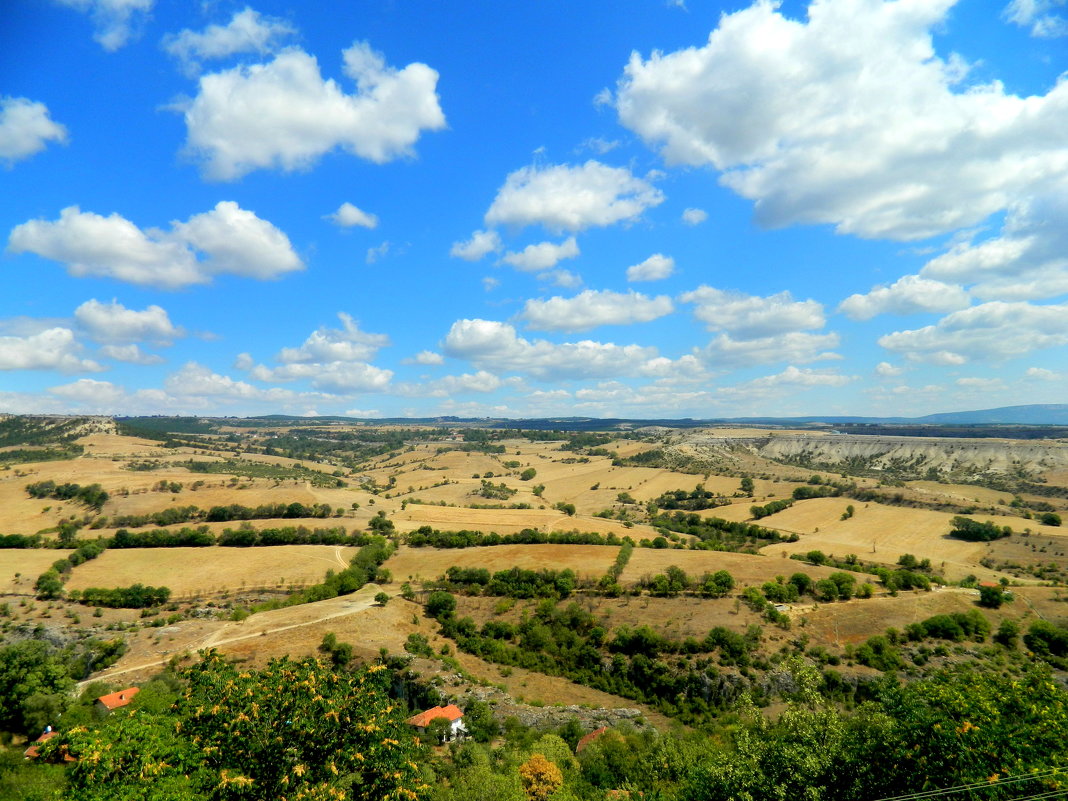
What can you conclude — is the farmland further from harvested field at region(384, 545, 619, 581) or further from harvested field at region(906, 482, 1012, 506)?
harvested field at region(906, 482, 1012, 506)

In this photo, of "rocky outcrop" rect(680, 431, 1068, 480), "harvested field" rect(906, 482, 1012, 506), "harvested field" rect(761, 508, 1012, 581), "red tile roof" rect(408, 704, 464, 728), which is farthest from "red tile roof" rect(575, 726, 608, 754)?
"rocky outcrop" rect(680, 431, 1068, 480)

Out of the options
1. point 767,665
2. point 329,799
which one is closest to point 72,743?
point 329,799

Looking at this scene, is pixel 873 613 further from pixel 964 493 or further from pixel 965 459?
pixel 965 459

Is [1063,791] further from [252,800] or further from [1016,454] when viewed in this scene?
[1016,454]

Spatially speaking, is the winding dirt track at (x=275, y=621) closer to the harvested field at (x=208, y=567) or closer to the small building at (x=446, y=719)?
the harvested field at (x=208, y=567)

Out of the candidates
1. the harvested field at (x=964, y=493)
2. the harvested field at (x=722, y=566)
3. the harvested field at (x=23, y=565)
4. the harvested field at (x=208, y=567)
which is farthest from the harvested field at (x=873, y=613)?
the harvested field at (x=23, y=565)

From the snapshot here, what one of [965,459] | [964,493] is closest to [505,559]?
[964,493]
